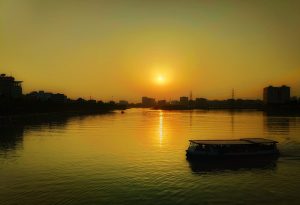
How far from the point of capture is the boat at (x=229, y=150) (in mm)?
55875

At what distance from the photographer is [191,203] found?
3212 cm

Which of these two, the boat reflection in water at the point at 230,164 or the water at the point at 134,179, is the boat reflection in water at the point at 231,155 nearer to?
the boat reflection in water at the point at 230,164

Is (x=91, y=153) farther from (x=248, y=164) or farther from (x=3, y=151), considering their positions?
(x=248, y=164)

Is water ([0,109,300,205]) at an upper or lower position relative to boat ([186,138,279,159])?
lower

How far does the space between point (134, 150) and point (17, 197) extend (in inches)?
1364

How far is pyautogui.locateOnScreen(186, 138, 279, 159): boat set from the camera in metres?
55.9

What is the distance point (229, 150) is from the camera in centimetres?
5731

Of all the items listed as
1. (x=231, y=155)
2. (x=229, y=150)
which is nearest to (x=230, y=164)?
(x=231, y=155)

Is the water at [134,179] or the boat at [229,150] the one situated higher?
the boat at [229,150]

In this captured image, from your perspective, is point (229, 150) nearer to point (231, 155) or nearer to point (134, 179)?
point (231, 155)

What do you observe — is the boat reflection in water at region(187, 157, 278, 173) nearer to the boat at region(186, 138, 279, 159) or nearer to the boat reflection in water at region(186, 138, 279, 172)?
the boat reflection in water at region(186, 138, 279, 172)

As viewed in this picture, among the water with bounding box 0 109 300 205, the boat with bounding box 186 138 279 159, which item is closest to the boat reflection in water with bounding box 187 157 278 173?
the water with bounding box 0 109 300 205

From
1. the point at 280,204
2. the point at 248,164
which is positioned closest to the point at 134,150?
the point at 248,164

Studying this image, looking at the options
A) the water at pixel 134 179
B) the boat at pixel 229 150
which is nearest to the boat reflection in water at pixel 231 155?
the boat at pixel 229 150
